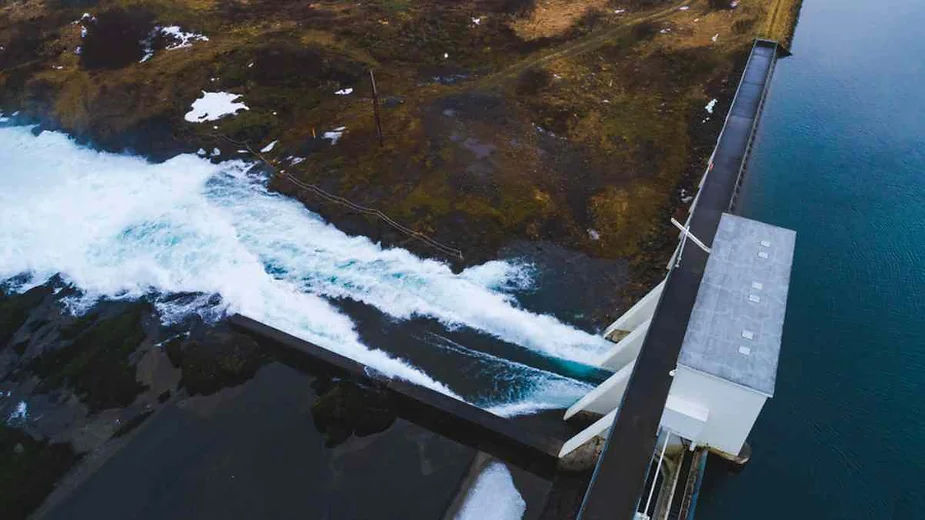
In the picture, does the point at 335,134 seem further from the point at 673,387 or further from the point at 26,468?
the point at 673,387

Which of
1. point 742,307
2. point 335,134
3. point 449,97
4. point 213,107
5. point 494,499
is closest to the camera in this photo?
point 742,307

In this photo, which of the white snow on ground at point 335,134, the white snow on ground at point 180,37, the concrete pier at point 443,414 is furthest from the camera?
the white snow on ground at point 180,37

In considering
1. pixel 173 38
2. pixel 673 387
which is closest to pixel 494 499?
pixel 673 387

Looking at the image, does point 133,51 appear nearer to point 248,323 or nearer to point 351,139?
point 351,139

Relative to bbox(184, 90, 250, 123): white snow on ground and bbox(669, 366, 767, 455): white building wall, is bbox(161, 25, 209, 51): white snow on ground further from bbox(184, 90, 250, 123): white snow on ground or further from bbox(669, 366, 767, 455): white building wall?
bbox(669, 366, 767, 455): white building wall

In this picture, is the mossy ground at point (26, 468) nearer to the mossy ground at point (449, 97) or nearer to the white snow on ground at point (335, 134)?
the mossy ground at point (449, 97)

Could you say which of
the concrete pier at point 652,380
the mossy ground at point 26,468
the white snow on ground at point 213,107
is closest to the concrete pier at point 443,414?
the concrete pier at point 652,380

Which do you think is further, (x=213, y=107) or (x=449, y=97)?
(x=213, y=107)

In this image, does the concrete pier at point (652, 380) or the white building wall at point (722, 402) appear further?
the white building wall at point (722, 402)
